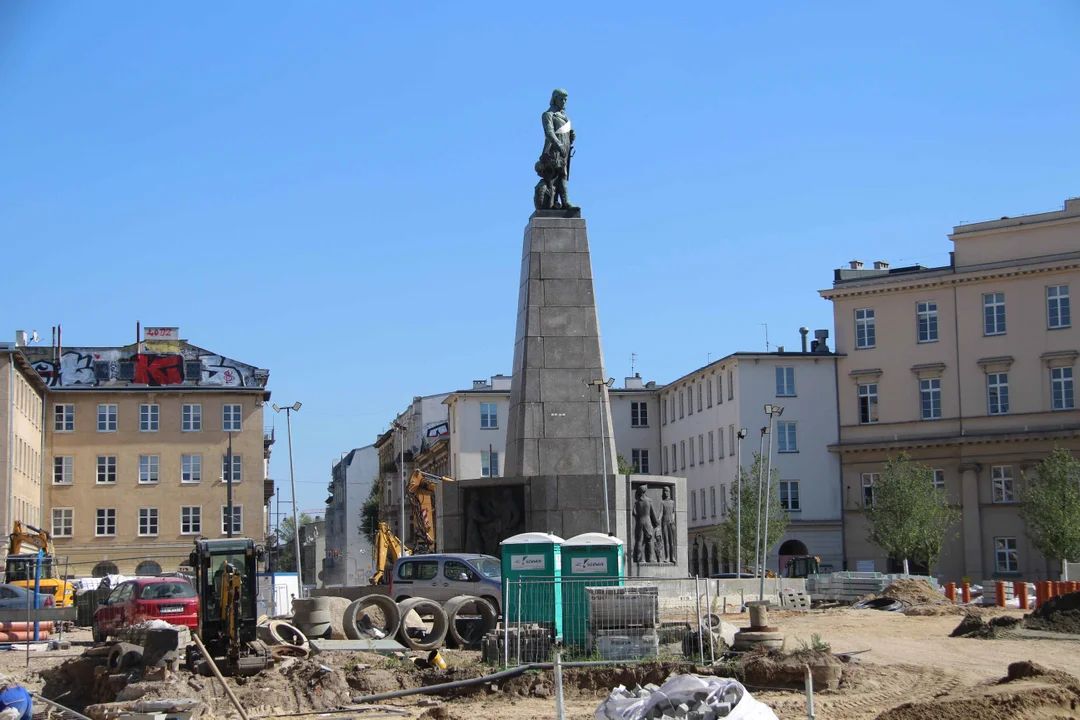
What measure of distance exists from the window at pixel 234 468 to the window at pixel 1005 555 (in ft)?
120

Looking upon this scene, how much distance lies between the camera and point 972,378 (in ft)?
231

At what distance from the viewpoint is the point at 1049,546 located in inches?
2520

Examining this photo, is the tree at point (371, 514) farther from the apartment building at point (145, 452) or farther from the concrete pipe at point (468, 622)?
the concrete pipe at point (468, 622)

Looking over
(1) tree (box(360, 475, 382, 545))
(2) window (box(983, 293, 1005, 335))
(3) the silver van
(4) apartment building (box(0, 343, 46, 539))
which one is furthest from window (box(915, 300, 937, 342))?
(1) tree (box(360, 475, 382, 545))

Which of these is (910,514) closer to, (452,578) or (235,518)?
(235,518)

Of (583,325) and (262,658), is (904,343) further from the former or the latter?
(262,658)

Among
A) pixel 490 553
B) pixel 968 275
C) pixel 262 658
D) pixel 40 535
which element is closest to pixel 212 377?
pixel 40 535

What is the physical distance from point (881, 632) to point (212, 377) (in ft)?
172

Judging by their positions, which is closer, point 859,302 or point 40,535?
point 40,535

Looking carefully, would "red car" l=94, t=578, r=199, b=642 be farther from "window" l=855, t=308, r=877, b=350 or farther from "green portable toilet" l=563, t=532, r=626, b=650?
"window" l=855, t=308, r=877, b=350

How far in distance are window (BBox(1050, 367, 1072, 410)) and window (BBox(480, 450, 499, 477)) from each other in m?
28.2

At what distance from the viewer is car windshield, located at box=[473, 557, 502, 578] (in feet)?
98.2

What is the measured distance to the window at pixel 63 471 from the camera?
7625 cm

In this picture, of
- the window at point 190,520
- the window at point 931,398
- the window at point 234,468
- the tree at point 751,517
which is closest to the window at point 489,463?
the window at point 234,468
